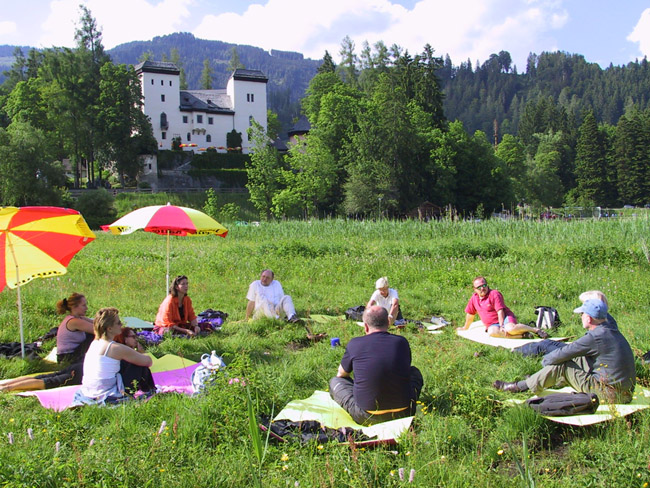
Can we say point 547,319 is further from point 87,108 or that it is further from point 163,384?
point 87,108

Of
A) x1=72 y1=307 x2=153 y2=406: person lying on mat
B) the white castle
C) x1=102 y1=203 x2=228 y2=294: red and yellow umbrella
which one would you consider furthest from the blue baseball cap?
the white castle

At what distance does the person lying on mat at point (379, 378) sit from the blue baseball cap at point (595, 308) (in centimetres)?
172

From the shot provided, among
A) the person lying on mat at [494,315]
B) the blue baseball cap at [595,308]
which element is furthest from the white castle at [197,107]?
the blue baseball cap at [595,308]

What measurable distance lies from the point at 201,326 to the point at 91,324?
215 centimetres

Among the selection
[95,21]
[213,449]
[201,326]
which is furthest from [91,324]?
[95,21]

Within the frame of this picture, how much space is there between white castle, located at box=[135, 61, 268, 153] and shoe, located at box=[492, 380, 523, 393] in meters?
70.9

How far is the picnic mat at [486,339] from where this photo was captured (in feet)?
25.3

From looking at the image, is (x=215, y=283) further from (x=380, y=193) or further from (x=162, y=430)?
(x=380, y=193)

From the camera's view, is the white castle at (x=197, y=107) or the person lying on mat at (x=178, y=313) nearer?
the person lying on mat at (x=178, y=313)

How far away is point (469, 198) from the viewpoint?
55.6 meters

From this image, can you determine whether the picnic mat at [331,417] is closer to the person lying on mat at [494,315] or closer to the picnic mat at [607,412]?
the picnic mat at [607,412]

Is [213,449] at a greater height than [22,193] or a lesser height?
lesser

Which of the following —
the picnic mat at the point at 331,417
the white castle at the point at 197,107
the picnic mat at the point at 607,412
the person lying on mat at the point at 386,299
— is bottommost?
the picnic mat at the point at 331,417

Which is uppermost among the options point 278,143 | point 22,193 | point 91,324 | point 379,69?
point 379,69
